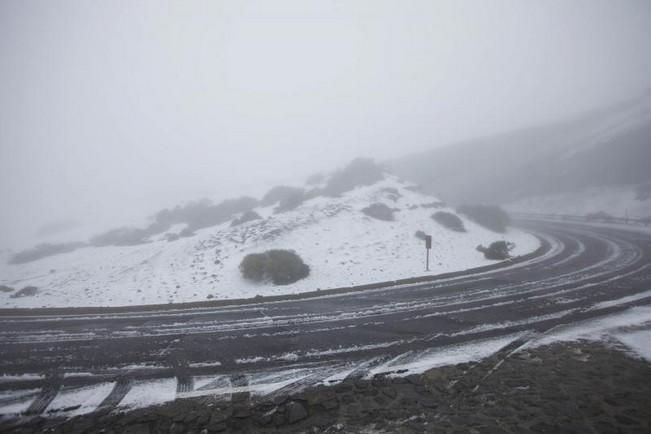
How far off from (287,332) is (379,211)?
Result: 20.0 meters

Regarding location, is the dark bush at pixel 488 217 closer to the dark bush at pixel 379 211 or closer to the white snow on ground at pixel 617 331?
the dark bush at pixel 379 211

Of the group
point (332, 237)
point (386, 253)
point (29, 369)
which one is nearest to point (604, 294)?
point (386, 253)

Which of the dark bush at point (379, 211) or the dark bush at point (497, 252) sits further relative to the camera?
the dark bush at point (379, 211)

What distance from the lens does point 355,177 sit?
38.9m

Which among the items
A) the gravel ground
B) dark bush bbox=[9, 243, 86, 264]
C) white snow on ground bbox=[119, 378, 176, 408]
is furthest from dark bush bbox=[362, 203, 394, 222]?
dark bush bbox=[9, 243, 86, 264]

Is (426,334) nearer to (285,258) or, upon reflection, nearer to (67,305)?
(285,258)

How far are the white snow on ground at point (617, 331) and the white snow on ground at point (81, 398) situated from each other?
34.1 ft

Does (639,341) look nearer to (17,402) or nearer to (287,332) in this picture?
(287,332)

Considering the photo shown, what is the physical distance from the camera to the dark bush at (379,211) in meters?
26.8

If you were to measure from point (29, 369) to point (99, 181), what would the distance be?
10202cm

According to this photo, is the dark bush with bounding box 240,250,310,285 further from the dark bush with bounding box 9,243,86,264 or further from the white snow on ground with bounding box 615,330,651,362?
the dark bush with bounding box 9,243,86,264

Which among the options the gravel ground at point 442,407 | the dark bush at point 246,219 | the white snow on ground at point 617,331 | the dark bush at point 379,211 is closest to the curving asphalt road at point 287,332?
the white snow on ground at point 617,331

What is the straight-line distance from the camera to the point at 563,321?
29.4 feet

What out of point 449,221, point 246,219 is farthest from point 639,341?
point 246,219
